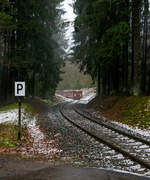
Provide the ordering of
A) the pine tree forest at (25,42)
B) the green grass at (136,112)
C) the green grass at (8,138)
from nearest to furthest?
the green grass at (8,138) → the green grass at (136,112) → the pine tree forest at (25,42)

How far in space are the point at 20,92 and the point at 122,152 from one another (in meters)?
4.44

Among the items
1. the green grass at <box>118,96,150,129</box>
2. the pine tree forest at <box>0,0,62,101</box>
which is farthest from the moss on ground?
the pine tree forest at <box>0,0,62,101</box>

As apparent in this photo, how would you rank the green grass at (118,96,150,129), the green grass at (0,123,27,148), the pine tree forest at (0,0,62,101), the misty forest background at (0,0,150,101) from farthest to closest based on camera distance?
the pine tree forest at (0,0,62,101) < the misty forest background at (0,0,150,101) < the green grass at (118,96,150,129) < the green grass at (0,123,27,148)

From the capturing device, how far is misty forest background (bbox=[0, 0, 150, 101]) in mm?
16875

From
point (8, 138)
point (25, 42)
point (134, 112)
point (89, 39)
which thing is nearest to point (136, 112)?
point (134, 112)

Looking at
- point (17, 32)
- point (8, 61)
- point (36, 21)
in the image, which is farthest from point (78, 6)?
point (8, 61)

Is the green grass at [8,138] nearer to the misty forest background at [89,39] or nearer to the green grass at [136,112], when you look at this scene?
the green grass at [136,112]

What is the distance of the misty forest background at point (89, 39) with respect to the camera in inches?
664

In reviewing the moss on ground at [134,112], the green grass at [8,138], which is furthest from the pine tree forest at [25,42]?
the green grass at [8,138]

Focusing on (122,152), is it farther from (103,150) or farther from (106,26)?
(106,26)

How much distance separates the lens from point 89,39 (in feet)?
81.8

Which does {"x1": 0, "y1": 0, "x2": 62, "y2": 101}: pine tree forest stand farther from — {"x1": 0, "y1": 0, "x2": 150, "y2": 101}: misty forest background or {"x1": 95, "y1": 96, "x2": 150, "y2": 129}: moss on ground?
{"x1": 95, "y1": 96, "x2": 150, "y2": 129}: moss on ground

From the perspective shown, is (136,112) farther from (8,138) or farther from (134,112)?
(8,138)

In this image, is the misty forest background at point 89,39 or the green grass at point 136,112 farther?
the misty forest background at point 89,39
